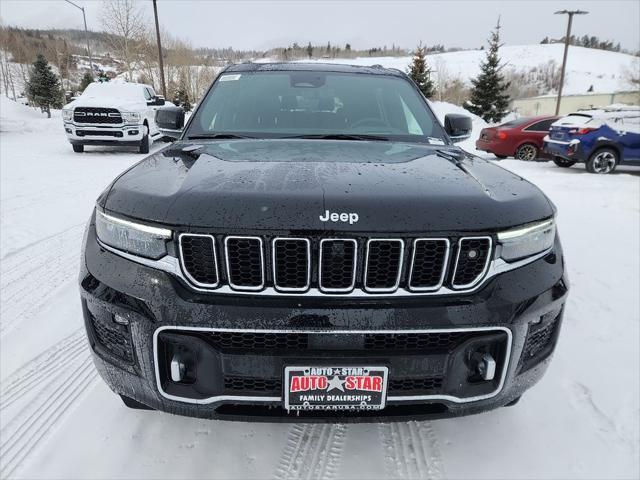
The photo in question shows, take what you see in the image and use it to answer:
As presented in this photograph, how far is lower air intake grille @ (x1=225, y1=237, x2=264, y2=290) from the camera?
1.49m

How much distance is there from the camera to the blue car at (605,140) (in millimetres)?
10086

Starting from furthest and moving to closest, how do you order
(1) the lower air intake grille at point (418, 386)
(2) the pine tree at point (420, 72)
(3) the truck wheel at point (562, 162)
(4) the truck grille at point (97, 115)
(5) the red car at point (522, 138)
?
(2) the pine tree at point (420, 72) → (5) the red car at point (522, 138) → (3) the truck wheel at point (562, 162) → (4) the truck grille at point (97, 115) → (1) the lower air intake grille at point (418, 386)

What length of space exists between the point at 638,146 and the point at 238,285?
37.1 ft

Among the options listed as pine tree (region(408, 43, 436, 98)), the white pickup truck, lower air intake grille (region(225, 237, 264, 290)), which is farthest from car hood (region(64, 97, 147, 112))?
pine tree (region(408, 43, 436, 98))

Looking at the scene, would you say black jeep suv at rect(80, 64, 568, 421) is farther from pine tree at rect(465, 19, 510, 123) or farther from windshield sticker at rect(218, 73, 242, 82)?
pine tree at rect(465, 19, 510, 123)

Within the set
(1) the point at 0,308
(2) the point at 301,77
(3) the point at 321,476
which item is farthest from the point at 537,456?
(1) the point at 0,308

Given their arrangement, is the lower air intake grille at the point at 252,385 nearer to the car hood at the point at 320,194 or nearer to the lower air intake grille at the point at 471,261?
the car hood at the point at 320,194

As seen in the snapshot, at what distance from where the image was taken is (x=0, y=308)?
325cm

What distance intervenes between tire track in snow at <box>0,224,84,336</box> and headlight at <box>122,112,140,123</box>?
683 cm

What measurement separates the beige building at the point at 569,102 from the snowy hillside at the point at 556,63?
679 inches

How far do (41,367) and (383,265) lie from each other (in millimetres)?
2096

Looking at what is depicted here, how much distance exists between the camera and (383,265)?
153 centimetres

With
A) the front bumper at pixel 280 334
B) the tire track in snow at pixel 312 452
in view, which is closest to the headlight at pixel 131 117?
the front bumper at pixel 280 334

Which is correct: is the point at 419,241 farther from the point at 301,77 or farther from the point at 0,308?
the point at 0,308
